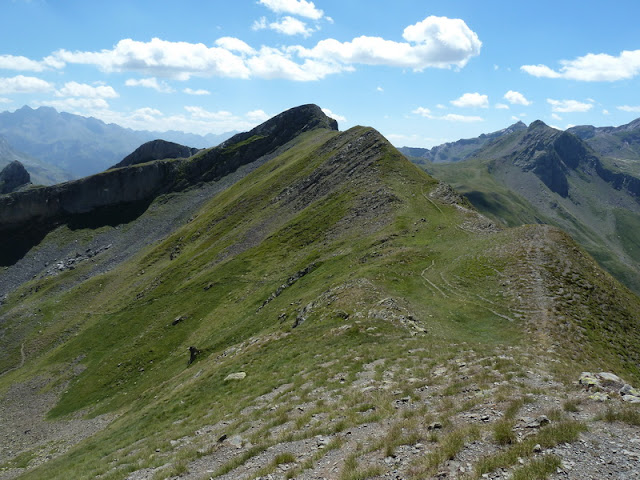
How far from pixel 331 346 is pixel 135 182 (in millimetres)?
181013

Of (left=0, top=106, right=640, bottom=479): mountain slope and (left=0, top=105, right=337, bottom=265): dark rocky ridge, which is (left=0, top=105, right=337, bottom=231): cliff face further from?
(left=0, top=106, right=640, bottom=479): mountain slope

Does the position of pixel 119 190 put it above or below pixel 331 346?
above

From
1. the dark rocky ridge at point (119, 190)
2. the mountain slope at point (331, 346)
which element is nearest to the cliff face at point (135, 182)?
the dark rocky ridge at point (119, 190)

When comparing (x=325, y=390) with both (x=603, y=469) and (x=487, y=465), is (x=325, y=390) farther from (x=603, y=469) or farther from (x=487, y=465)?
(x=603, y=469)

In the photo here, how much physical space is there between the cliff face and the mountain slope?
90.3 meters

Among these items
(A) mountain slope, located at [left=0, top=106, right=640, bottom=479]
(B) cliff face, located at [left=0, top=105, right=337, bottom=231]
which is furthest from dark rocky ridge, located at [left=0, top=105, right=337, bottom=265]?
(A) mountain slope, located at [left=0, top=106, right=640, bottom=479]

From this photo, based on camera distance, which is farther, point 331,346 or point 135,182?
point 135,182

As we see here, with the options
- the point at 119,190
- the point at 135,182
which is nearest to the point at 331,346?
the point at 135,182

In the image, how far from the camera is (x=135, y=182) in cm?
18462

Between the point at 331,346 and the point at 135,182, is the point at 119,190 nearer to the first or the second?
the point at 135,182

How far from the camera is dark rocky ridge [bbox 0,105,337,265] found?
176 meters

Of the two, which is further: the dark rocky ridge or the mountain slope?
the dark rocky ridge

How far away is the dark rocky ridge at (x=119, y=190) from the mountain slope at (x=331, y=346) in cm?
8689

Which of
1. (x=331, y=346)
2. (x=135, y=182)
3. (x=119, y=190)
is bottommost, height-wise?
(x=331, y=346)
